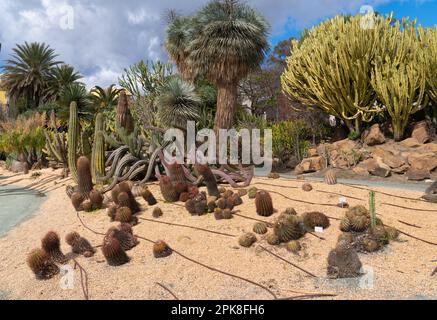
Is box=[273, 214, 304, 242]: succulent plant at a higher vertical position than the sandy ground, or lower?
higher

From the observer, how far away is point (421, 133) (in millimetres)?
10344

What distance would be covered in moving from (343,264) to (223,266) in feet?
3.62

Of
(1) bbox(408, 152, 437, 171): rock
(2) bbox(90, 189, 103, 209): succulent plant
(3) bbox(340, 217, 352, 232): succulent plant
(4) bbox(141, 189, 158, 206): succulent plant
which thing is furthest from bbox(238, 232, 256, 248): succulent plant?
(1) bbox(408, 152, 437, 171): rock

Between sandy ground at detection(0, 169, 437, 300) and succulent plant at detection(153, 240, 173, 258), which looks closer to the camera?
sandy ground at detection(0, 169, 437, 300)

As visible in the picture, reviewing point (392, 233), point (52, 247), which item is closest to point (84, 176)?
point (52, 247)

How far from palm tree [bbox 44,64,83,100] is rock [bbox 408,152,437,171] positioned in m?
24.9

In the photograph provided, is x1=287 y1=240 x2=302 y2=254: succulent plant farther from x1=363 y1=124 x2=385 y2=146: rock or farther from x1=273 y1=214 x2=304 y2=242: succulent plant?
x1=363 y1=124 x2=385 y2=146: rock

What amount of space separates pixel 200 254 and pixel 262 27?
1051cm

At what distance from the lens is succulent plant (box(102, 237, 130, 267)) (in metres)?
3.76

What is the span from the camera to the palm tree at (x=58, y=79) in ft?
92.4
